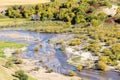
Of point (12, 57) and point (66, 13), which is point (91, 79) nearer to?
point (12, 57)

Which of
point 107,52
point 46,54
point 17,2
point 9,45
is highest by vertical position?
point 17,2

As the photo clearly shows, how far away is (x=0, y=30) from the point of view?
99.9 metres


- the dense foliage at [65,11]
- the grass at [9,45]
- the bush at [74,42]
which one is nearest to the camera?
the bush at [74,42]

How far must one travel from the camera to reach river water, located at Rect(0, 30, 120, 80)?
6486 cm

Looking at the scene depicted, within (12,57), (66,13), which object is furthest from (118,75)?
(66,13)

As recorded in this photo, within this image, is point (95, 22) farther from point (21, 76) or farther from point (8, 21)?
point (21, 76)

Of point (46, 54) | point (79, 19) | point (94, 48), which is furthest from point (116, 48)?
point (79, 19)

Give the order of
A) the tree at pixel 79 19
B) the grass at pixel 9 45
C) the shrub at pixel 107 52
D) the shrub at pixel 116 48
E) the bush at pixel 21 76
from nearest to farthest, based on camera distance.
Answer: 1. the bush at pixel 21 76
2. the shrub at pixel 107 52
3. the shrub at pixel 116 48
4. the grass at pixel 9 45
5. the tree at pixel 79 19

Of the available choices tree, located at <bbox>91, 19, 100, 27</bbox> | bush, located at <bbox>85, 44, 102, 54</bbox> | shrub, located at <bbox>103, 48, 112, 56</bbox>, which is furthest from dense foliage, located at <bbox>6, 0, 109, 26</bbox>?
shrub, located at <bbox>103, 48, 112, 56</bbox>

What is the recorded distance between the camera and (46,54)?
3034 inches

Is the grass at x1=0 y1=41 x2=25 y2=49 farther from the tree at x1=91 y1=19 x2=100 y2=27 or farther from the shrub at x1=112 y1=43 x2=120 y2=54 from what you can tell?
the tree at x1=91 y1=19 x2=100 y2=27

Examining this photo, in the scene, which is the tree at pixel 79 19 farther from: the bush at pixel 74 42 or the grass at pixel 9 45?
the grass at pixel 9 45

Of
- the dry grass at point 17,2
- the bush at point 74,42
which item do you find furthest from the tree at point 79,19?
the dry grass at point 17,2

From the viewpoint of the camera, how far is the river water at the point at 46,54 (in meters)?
64.9
